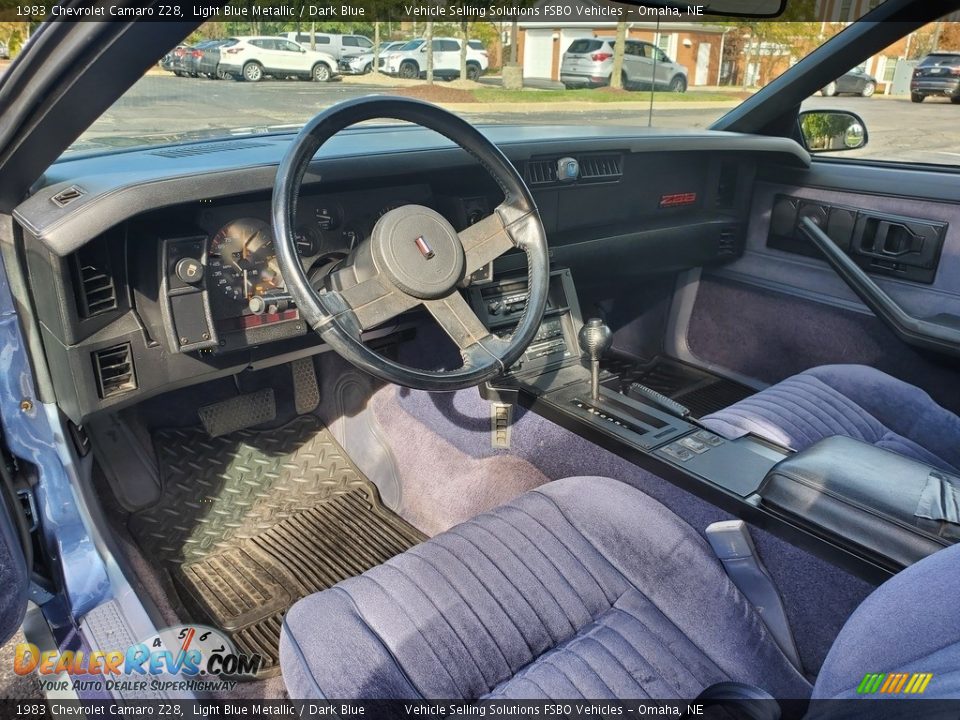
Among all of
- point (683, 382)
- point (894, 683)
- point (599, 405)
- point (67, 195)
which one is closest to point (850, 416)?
point (599, 405)

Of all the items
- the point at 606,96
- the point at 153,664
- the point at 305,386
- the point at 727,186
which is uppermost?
the point at 606,96

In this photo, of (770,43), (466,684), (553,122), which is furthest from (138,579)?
(770,43)

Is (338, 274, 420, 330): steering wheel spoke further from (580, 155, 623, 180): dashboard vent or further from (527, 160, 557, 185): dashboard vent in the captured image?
(580, 155, 623, 180): dashboard vent

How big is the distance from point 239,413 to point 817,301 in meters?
2.20

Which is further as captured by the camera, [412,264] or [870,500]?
[412,264]

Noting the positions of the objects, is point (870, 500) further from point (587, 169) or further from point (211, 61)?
point (211, 61)

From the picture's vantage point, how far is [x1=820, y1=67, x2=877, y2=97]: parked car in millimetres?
2785

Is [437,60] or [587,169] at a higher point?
[437,60]

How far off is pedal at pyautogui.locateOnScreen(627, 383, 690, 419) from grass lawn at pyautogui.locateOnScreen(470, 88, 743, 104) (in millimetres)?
1072

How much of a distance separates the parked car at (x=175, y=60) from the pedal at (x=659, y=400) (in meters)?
1.43

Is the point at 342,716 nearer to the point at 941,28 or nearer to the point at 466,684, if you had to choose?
the point at 466,684

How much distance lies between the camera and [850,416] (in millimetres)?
2178

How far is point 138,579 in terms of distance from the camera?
2.03 meters

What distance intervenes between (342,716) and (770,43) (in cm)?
275
